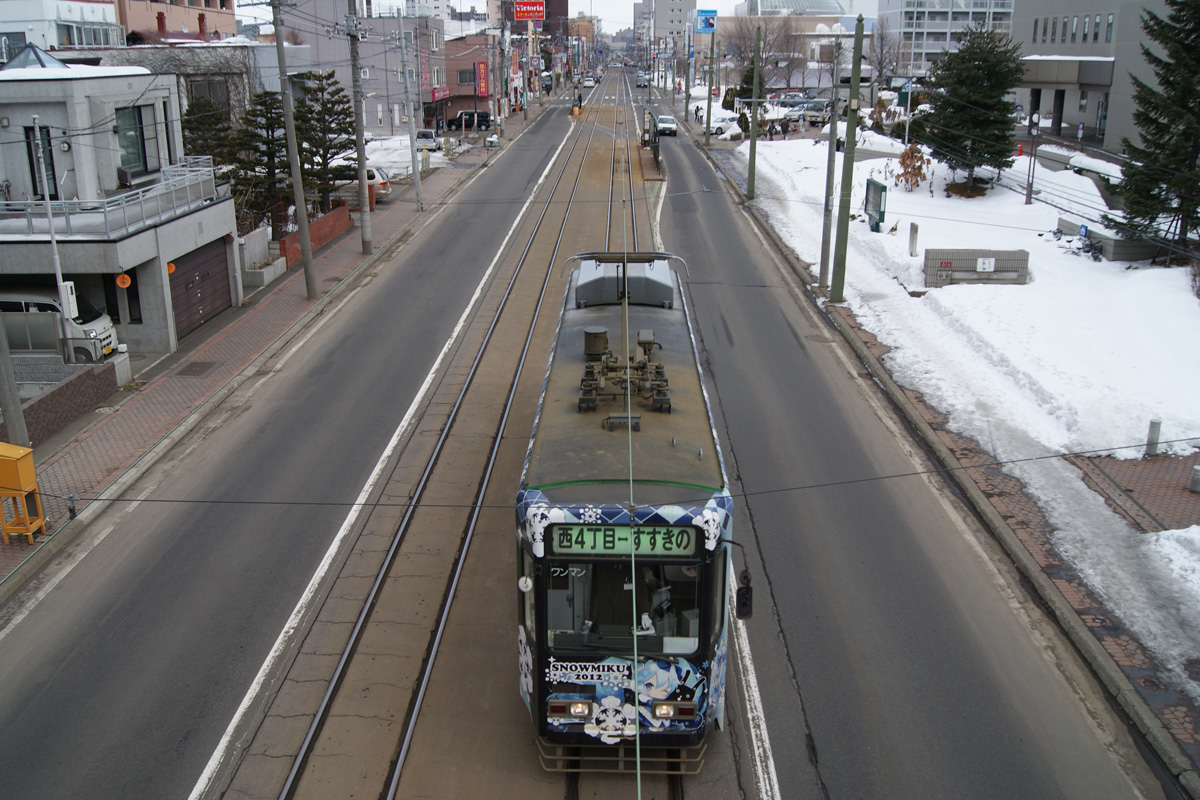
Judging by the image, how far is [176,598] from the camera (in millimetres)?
12625

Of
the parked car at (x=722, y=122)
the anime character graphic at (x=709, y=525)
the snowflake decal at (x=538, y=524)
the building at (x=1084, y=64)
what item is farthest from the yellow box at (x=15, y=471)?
the parked car at (x=722, y=122)

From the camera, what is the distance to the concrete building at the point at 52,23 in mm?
54500

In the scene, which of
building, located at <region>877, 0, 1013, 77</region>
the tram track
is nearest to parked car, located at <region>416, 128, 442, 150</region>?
the tram track

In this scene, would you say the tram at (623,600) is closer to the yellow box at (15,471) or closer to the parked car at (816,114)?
the yellow box at (15,471)

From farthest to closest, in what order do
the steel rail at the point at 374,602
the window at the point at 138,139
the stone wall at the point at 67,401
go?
the window at the point at 138,139 < the stone wall at the point at 67,401 < the steel rail at the point at 374,602

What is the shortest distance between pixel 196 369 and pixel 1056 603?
1741 centimetres

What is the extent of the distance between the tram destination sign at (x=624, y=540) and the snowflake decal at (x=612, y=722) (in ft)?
4.55

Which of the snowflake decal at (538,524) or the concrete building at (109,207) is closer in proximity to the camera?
the snowflake decal at (538,524)

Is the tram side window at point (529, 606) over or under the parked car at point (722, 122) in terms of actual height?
under

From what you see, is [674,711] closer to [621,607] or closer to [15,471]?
[621,607]

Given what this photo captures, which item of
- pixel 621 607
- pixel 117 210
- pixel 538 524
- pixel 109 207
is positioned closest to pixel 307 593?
pixel 538 524

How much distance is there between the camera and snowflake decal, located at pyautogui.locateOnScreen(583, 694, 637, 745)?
8750 millimetres

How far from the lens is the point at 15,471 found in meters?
13.9

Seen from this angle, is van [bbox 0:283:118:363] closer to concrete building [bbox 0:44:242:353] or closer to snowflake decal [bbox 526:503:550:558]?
concrete building [bbox 0:44:242:353]
